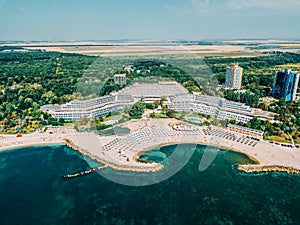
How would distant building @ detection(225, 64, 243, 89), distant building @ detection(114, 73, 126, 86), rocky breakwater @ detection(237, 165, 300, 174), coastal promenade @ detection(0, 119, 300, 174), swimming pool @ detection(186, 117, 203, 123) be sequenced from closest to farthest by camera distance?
rocky breakwater @ detection(237, 165, 300, 174)
coastal promenade @ detection(0, 119, 300, 174)
swimming pool @ detection(186, 117, 203, 123)
distant building @ detection(225, 64, 243, 89)
distant building @ detection(114, 73, 126, 86)

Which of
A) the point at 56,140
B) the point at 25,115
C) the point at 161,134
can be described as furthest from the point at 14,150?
the point at 161,134

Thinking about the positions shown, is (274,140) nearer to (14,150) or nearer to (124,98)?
(124,98)

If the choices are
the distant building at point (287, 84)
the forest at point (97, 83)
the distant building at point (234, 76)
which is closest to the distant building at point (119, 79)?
the forest at point (97, 83)

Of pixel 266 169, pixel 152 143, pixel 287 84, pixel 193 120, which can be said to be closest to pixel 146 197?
pixel 152 143

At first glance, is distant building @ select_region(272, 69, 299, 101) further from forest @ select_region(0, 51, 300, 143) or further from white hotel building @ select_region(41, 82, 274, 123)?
white hotel building @ select_region(41, 82, 274, 123)

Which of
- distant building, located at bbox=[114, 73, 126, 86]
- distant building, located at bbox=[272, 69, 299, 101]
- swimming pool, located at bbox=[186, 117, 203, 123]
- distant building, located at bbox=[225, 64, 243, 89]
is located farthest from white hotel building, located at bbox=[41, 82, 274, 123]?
distant building, located at bbox=[225, 64, 243, 89]

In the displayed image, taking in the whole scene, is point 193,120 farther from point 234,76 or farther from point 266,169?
point 234,76
